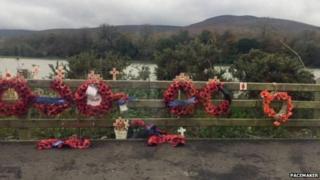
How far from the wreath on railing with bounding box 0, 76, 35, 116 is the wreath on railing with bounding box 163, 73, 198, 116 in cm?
222

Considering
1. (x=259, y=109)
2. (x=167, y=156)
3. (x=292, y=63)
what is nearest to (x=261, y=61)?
(x=292, y=63)

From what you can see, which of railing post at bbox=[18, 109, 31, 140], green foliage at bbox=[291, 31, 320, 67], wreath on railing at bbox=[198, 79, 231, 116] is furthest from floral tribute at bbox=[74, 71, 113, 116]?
green foliage at bbox=[291, 31, 320, 67]

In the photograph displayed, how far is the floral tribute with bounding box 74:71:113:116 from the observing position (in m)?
8.24

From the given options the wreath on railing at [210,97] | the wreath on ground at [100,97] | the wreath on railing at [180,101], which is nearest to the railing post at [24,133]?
the wreath on ground at [100,97]

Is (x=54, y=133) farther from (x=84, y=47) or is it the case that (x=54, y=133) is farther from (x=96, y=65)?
(x=84, y=47)

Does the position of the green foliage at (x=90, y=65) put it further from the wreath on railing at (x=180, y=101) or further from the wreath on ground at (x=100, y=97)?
the wreath on ground at (x=100, y=97)

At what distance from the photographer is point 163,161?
733cm

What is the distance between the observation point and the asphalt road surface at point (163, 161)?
674 centimetres

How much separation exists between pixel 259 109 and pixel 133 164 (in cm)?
309

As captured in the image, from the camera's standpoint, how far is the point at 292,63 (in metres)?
14.4

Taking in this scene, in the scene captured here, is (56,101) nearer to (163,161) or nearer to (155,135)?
(155,135)

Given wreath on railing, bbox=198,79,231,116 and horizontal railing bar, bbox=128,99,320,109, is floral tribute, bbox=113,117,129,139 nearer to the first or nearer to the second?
horizontal railing bar, bbox=128,99,320,109

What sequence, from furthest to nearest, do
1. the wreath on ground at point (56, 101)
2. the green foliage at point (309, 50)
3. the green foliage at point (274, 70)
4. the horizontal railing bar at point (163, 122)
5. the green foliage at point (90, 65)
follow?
the green foliage at point (309, 50), the green foliage at point (90, 65), the green foliage at point (274, 70), the horizontal railing bar at point (163, 122), the wreath on ground at point (56, 101)

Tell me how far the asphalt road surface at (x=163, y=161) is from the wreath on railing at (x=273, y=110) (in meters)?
0.52
